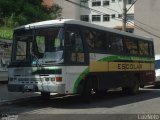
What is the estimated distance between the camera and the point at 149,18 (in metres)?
64.9

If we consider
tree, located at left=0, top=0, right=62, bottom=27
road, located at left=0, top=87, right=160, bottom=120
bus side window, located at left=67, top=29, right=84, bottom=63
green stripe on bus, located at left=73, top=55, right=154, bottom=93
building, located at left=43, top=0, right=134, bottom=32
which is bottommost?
road, located at left=0, top=87, right=160, bottom=120

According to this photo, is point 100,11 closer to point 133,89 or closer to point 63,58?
point 133,89

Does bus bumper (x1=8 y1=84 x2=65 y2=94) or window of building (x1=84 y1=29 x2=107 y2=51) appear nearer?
bus bumper (x1=8 y1=84 x2=65 y2=94)

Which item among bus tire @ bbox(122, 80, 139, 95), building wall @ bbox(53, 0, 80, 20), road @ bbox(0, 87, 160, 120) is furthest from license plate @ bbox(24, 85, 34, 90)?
building wall @ bbox(53, 0, 80, 20)

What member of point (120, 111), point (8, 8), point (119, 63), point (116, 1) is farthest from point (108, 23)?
point (120, 111)

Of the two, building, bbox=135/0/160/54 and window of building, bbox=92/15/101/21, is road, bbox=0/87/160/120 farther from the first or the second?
window of building, bbox=92/15/101/21

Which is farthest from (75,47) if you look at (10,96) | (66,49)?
(10,96)

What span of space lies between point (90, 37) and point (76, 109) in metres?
3.33

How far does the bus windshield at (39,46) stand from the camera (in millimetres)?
15523

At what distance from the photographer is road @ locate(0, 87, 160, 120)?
13469 mm

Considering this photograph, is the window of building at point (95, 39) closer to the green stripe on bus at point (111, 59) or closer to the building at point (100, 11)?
the green stripe on bus at point (111, 59)

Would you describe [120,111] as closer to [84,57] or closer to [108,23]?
[84,57]

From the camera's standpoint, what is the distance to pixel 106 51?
18188mm

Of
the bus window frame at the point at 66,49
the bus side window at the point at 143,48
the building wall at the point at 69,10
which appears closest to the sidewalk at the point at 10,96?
the bus window frame at the point at 66,49
